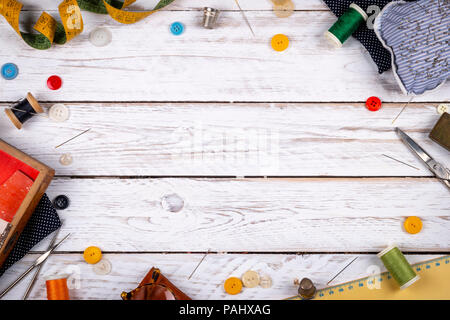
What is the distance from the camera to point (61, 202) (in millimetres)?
1604

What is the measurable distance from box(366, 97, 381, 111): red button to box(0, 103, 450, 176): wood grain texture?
0.08 ft

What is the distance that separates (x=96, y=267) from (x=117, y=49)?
2.67 ft

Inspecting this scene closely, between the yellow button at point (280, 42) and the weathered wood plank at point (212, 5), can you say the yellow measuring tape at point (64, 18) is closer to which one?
the weathered wood plank at point (212, 5)

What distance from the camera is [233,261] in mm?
1587

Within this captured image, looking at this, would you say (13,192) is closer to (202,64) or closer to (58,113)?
(58,113)

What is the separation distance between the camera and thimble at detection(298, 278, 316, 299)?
4.92ft

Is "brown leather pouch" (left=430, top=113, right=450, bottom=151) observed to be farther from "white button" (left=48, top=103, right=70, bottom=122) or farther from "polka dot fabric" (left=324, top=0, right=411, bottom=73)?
"white button" (left=48, top=103, right=70, bottom=122)

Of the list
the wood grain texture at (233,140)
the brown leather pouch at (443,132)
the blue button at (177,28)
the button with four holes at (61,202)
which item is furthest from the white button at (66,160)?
the brown leather pouch at (443,132)

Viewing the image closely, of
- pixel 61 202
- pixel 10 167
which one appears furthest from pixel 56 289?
pixel 10 167

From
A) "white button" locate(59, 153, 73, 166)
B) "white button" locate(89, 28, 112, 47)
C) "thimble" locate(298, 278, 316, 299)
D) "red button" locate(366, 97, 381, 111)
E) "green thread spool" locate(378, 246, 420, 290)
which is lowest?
"thimble" locate(298, 278, 316, 299)

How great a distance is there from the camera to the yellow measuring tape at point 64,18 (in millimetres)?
1601

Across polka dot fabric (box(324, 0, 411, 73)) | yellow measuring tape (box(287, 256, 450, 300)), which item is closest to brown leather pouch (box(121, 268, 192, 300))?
yellow measuring tape (box(287, 256, 450, 300))
